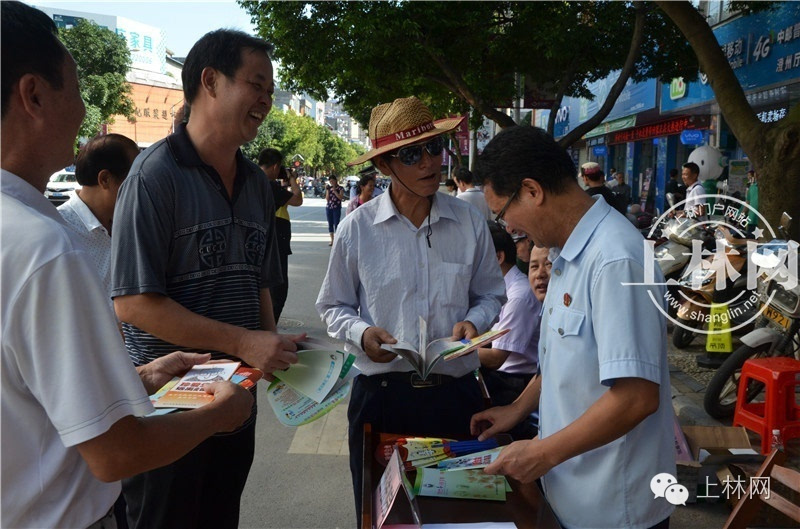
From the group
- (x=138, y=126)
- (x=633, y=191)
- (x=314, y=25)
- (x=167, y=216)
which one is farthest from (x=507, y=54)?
(x=138, y=126)

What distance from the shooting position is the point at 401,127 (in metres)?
2.70

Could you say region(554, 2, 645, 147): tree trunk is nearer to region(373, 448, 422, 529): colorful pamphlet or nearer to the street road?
the street road

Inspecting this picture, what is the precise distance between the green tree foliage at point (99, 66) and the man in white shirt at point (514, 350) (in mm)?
35217

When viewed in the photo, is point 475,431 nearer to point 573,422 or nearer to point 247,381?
point 573,422

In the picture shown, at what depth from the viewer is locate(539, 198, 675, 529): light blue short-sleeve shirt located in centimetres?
159

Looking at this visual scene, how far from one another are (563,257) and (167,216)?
46.4 inches

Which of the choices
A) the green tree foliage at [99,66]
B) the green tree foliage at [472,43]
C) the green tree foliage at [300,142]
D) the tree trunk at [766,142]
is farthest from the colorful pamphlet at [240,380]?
the green tree foliage at [99,66]

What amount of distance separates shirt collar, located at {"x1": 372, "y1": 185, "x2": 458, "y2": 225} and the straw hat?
0.62 ft

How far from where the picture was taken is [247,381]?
5.55 feet

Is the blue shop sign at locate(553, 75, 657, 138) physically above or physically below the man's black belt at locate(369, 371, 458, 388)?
above

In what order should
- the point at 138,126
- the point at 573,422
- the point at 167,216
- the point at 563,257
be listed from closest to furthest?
1. the point at 573,422
2. the point at 563,257
3. the point at 167,216
4. the point at 138,126

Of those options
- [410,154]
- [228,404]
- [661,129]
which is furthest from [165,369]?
[661,129]

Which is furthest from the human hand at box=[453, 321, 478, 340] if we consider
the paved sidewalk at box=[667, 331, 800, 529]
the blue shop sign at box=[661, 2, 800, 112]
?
the blue shop sign at box=[661, 2, 800, 112]

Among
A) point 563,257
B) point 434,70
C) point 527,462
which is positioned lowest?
point 527,462
